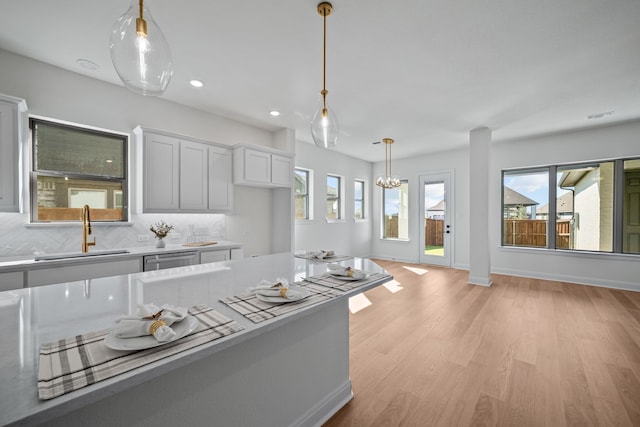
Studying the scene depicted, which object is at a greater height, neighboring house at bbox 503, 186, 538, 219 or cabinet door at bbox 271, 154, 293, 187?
cabinet door at bbox 271, 154, 293, 187

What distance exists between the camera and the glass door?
6.79 metres

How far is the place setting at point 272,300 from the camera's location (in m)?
1.20

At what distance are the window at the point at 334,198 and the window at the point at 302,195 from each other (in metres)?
0.74

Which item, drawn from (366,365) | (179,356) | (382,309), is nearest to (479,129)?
(382,309)

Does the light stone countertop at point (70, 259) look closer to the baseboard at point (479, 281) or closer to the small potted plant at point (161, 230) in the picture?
the small potted plant at point (161, 230)

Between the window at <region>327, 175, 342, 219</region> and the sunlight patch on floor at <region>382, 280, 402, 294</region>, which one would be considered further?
the window at <region>327, 175, 342, 219</region>

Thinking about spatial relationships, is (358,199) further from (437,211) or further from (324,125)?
(324,125)

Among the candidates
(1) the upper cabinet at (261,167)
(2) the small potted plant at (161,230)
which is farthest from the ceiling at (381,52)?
(2) the small potted plant at (161,230)

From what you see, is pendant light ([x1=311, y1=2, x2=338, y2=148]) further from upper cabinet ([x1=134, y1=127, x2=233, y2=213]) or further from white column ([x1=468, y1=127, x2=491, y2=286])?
white column ([x1=468, y1=127, x2=491, y2=286])

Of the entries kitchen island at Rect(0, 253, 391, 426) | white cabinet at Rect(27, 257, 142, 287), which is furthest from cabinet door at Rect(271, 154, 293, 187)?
kitchen island at Rect(0, 253, 391, 426)

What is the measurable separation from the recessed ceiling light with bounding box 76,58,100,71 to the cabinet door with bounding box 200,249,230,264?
2322mm

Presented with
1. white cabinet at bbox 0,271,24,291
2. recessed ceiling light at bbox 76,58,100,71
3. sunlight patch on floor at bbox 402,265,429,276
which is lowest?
sunlight patch on floor at bbox 402,265,429,276

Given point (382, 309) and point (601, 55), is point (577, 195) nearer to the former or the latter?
point (601, 55)

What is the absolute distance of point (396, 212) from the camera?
7750mm
